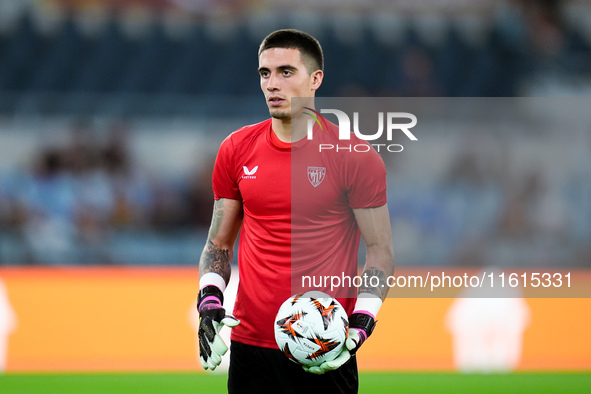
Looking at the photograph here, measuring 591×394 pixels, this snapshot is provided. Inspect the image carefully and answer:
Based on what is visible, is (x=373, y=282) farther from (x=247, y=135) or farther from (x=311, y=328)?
(x=247, y=135)

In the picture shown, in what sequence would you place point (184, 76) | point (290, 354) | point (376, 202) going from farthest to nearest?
point (184, 76)
point (376, 202)
point (290, 354)

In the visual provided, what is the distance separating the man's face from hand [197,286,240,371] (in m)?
0.90

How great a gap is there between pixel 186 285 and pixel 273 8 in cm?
694

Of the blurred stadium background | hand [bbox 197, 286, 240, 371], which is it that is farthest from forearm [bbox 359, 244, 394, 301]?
the blurred stadium background

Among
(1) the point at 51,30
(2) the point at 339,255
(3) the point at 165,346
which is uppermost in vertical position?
(1) the point at 51,30

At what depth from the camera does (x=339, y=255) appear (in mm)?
3590

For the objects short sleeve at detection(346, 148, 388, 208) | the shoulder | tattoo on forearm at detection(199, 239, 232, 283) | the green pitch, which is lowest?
the green pitch

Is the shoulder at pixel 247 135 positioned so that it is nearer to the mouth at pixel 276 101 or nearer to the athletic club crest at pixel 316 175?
the mouth at pixel 276 101

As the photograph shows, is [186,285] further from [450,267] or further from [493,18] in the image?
[493,18]

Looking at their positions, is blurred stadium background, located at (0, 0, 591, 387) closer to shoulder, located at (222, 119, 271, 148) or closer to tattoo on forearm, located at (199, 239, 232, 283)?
tattoo on forearm, located at (199, 239, 232, 283)

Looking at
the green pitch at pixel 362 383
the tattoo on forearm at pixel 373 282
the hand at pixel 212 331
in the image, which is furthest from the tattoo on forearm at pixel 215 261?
the green pitch at pixel 362 383

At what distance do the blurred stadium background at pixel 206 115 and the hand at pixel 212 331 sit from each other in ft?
14.1

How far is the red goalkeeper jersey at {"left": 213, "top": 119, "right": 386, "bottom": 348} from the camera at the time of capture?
11.6 feet

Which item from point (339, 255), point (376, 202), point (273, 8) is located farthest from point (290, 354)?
point (273, 8)
